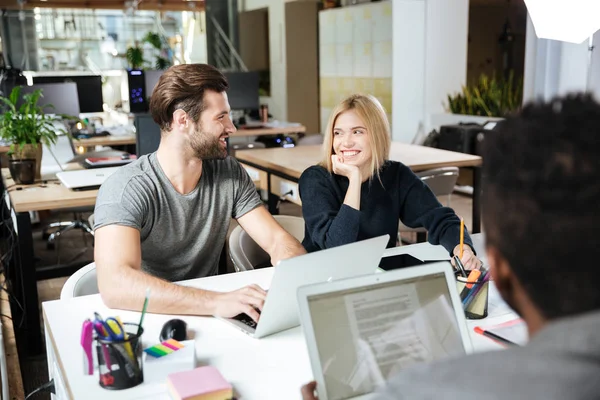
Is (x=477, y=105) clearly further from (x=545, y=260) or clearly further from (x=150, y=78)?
(x=545, y=260)

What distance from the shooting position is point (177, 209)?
6.83 ft

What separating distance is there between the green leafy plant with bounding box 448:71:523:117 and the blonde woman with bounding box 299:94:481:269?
14.1ft

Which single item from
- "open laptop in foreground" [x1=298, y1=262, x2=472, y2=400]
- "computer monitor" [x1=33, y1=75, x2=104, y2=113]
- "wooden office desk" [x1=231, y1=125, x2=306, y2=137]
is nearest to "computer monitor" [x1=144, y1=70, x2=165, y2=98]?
"computer monitor" [x1=33, y1=75, x2=104, y2=113]

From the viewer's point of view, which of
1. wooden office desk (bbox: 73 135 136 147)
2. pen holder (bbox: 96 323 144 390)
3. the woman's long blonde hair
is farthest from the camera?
wooden office desk (bbox: 73 135 136 147)

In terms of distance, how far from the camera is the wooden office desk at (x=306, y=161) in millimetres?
3777

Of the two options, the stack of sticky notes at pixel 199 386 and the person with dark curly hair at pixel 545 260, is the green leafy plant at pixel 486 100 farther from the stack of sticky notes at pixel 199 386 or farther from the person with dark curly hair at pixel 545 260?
the person with dark curly hair at pixel 545 260

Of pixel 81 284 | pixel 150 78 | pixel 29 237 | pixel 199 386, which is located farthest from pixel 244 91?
pixel 199 386

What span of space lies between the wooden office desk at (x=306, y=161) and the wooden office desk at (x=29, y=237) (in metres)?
1.15

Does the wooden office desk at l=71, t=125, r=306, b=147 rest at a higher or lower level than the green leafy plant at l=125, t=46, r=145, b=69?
lower

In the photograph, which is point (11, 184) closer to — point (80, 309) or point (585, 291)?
point (80, 309)

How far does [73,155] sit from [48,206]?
4.46ft

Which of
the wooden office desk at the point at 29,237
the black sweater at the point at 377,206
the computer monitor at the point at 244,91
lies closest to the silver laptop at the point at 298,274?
the black sweater at the point at 377,206

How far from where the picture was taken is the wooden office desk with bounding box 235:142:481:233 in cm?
378

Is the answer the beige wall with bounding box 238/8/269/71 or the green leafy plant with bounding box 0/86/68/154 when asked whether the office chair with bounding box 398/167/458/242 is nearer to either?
the green leafy plant with bounding box 0/86/68/154
